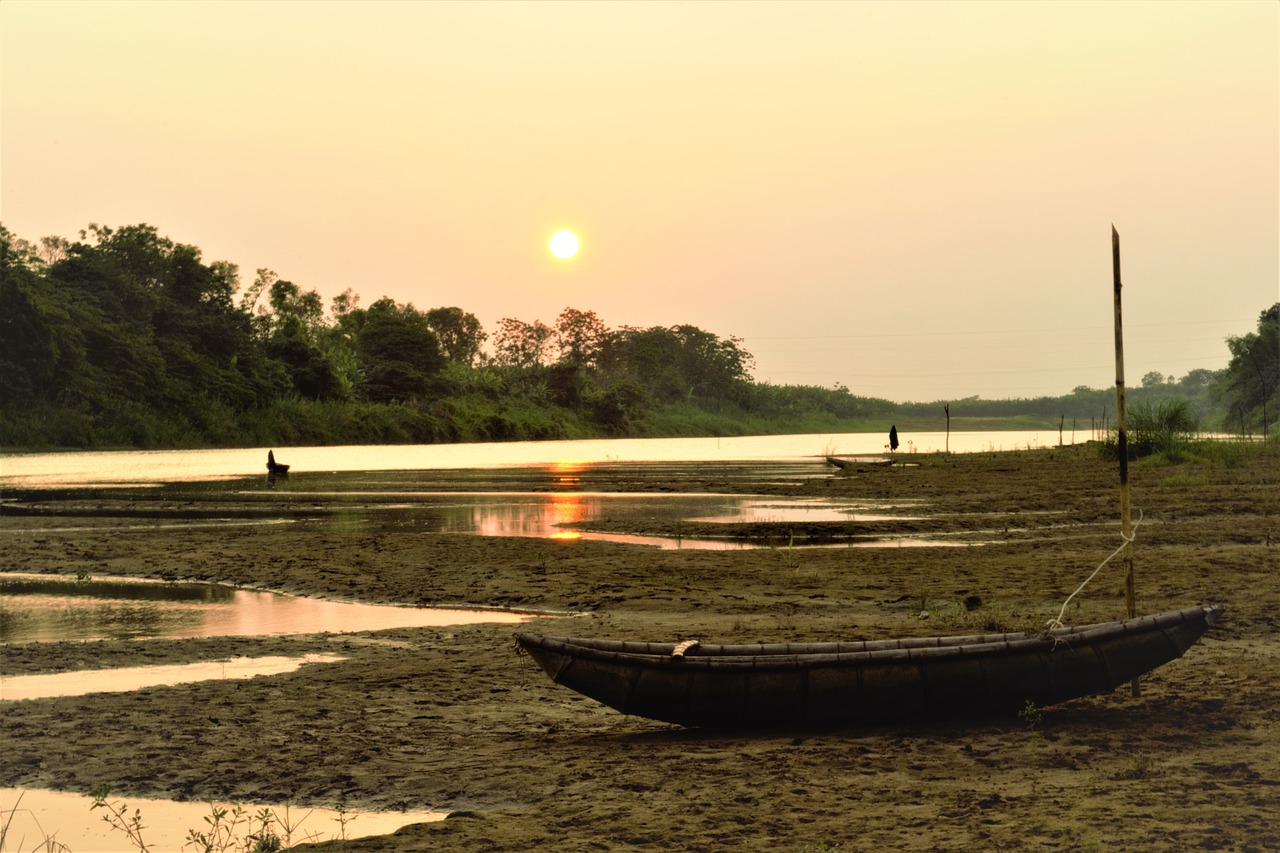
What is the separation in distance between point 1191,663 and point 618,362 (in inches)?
5862

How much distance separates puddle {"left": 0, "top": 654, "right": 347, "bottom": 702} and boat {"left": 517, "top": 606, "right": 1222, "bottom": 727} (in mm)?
4423

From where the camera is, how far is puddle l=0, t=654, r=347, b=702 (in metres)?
11.1

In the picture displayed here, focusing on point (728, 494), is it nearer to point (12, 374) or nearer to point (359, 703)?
point (359, 703)

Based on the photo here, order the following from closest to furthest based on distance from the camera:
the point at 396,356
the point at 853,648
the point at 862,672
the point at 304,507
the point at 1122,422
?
the point at 862,672, the point at 853,648, the point at 1122,422, the point at 304,507, the point at 396,356

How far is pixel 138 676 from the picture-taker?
11836 millimetres

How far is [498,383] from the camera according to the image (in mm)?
124375

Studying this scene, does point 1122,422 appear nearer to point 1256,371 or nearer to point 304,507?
point 304,507

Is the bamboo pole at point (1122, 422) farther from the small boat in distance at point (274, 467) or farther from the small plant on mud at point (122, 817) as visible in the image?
the small boat in distance at point (274, 467)

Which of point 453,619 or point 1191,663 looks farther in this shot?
point 453,619

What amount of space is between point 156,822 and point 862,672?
16.8 feet

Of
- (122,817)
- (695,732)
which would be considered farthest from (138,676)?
(695,732)

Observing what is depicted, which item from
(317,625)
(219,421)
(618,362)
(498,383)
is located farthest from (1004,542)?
(618,362)

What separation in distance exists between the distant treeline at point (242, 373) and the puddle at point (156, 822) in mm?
55853

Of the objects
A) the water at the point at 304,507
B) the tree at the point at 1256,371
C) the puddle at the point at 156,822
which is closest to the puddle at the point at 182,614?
the water at the point at 304,507
